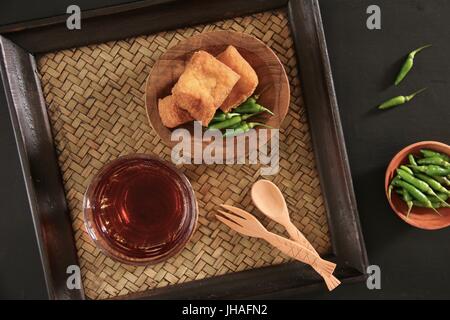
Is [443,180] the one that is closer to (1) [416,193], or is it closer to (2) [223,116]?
(1) [416,193]

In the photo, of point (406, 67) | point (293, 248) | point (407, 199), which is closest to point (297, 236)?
point (293, 248)

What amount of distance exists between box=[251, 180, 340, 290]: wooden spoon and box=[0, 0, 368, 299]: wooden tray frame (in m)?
0.10

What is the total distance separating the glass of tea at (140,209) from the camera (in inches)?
72.0

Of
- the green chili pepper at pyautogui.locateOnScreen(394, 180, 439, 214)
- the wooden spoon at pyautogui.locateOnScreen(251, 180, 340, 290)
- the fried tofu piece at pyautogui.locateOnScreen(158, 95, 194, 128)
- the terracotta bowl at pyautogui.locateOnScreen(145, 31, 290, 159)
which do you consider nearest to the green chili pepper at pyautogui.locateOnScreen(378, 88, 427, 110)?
the green chili pepper at pyautogui.locateOnScreen(394, 180, 439, 214)

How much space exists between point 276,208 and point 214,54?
61cm

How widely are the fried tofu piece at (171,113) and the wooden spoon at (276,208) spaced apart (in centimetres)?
38

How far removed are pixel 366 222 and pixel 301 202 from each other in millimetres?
292

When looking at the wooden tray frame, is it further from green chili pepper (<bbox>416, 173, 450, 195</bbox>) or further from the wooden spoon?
green chili pepper (<bbox>416, 173, 450, 195</bbox>)

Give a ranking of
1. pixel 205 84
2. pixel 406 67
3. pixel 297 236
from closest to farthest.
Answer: pixel 205 84 → pixel 297 236 → pixel 406 67

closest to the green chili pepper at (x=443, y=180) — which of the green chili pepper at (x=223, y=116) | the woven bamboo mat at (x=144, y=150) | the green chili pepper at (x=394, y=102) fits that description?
the green chili pepper at (x=394, y=102)

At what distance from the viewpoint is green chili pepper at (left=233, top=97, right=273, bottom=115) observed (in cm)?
187

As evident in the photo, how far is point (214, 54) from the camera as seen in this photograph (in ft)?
6.21

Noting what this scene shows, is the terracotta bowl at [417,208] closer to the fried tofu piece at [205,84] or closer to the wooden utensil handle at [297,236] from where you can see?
the wooden utensil handle at [297,236]
